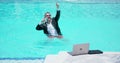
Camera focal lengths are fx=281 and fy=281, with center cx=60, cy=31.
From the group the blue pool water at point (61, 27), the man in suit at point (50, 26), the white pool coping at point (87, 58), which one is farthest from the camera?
the man in suit at point (50, 26)

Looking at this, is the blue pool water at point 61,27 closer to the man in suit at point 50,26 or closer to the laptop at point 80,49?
the man in suit at point 50,26

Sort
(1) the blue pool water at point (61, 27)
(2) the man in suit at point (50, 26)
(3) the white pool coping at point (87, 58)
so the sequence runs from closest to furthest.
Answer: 1. (3) the white pool coping at point (87, 58)
2. (1) the blue pool water at point (61, 27)
3. (2) the man in suit at point (50, 26)

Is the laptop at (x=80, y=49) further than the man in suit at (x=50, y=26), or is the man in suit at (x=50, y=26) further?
the man in suit at (x=50, y=26)

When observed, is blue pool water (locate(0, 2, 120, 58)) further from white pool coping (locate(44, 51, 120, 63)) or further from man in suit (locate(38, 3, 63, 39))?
white pool coping (locate(44, 51, 120, 63))

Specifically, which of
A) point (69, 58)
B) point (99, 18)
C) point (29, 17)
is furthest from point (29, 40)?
point (69, 58)

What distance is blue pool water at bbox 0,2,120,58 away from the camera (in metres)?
4.25

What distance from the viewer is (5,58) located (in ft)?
12.5

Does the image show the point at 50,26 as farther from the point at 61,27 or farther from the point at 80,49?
the point at 80,49

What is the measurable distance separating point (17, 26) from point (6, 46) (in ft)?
3.06

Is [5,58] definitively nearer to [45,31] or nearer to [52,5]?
[45,31]

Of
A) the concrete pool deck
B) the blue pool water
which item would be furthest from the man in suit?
the concrete pool deck

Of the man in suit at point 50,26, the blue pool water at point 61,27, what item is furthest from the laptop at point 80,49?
the man in suit at point 50,26

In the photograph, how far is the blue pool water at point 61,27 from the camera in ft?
13.9

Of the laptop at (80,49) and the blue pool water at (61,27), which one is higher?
the laptop at (80,49)
